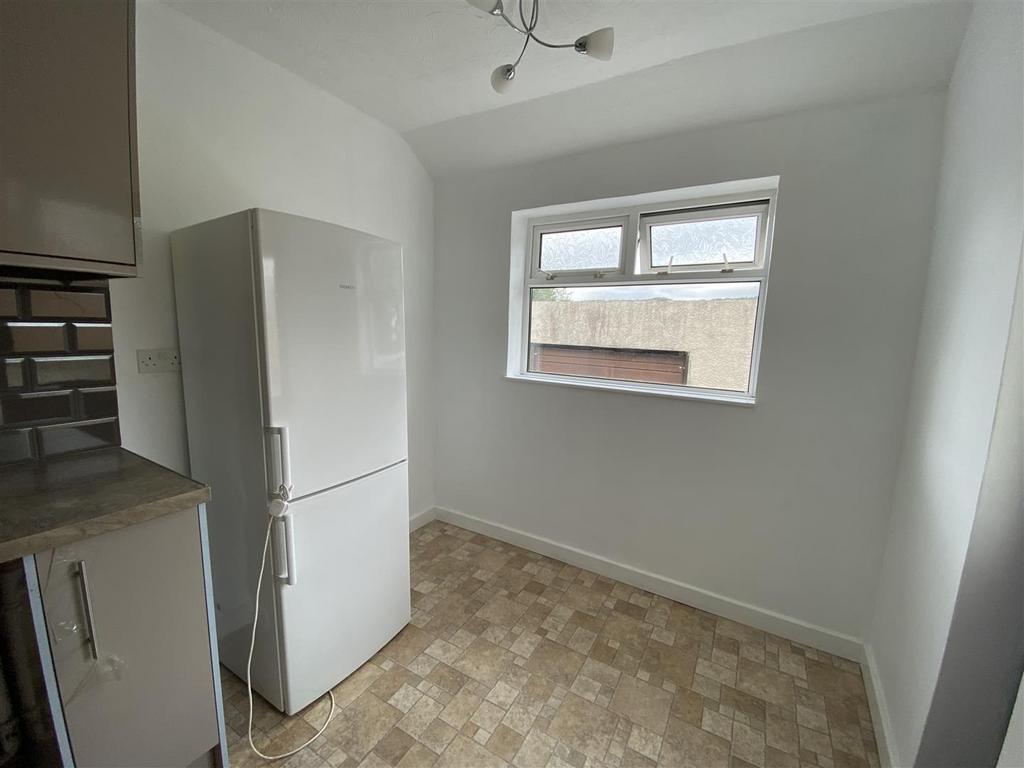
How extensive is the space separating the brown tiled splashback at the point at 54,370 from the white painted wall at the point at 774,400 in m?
1.68

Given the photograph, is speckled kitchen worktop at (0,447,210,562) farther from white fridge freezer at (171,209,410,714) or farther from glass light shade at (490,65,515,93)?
glass light shade at (490,65,515,93)

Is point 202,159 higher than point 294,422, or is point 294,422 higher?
point 202,159

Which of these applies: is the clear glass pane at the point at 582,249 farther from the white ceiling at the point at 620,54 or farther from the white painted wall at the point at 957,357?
the white painted wall at the point at 957,357

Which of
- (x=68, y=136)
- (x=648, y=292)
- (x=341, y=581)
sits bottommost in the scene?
(x=341, y=581)

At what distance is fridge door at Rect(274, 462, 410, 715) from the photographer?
4.41 ft

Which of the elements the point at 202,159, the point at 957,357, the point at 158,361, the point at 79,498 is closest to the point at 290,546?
the point at 79,498

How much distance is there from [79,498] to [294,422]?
1.61ft

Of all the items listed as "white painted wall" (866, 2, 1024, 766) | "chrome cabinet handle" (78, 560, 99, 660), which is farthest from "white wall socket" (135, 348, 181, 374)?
"white painted wall" (866, 2, 1024, 766)

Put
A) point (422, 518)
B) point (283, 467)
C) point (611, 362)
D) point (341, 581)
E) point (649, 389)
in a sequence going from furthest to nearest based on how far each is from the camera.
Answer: point (422, 518), point (611, 362), point (649, 389), point (341, 581), point (283, 467)

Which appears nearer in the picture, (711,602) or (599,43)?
(599,43)

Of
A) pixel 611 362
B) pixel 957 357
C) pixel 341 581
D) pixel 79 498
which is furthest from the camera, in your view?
pixel 611 362

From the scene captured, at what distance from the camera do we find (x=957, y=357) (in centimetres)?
115

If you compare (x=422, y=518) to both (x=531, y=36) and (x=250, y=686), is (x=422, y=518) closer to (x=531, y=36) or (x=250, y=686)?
(x=250, y=686)

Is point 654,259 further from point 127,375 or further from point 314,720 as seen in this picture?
point 314,720
